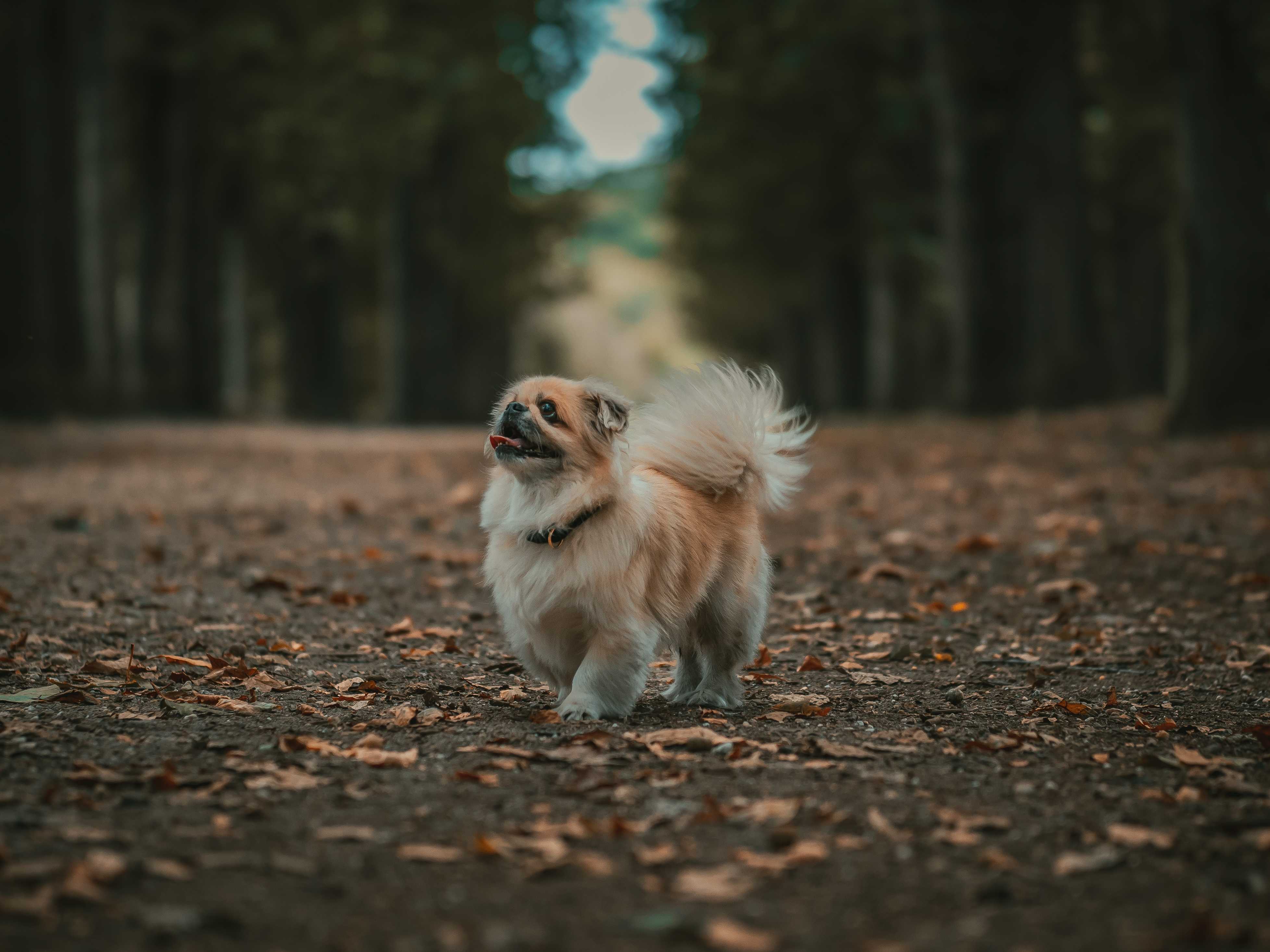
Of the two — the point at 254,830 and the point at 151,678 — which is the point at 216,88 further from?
the point at 254,830

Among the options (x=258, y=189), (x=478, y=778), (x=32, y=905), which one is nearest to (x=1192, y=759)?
(x=478, y=778)

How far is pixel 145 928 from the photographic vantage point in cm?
302

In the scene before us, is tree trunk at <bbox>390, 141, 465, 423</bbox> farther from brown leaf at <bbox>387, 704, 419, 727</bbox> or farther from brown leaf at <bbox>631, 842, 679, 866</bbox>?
brown leaf at <bbox>631, 842, 679, 866</bbox>

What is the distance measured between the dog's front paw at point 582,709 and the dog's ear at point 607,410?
1.12m

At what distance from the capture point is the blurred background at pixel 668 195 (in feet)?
67.2

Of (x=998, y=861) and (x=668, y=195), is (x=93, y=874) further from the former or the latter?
(x=668, y=195)

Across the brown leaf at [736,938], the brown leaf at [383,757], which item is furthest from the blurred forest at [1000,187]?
the brown leaf at [736,938]

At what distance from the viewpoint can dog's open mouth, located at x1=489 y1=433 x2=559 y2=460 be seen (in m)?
5.11

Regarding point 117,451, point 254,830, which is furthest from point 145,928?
point 117,451

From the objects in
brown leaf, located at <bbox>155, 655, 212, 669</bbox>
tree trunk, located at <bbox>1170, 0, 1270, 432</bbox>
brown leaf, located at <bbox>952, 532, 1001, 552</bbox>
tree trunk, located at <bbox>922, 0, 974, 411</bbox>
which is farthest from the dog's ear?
tree trunk, located at <bbox>922, 0, 974, 411</bbox>

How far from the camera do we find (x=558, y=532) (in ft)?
16.9

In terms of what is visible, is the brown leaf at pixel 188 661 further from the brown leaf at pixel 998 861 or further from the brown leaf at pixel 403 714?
the brown leaf at pixel 998 861

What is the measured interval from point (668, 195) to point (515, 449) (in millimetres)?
43747

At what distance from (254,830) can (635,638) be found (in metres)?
1.88
